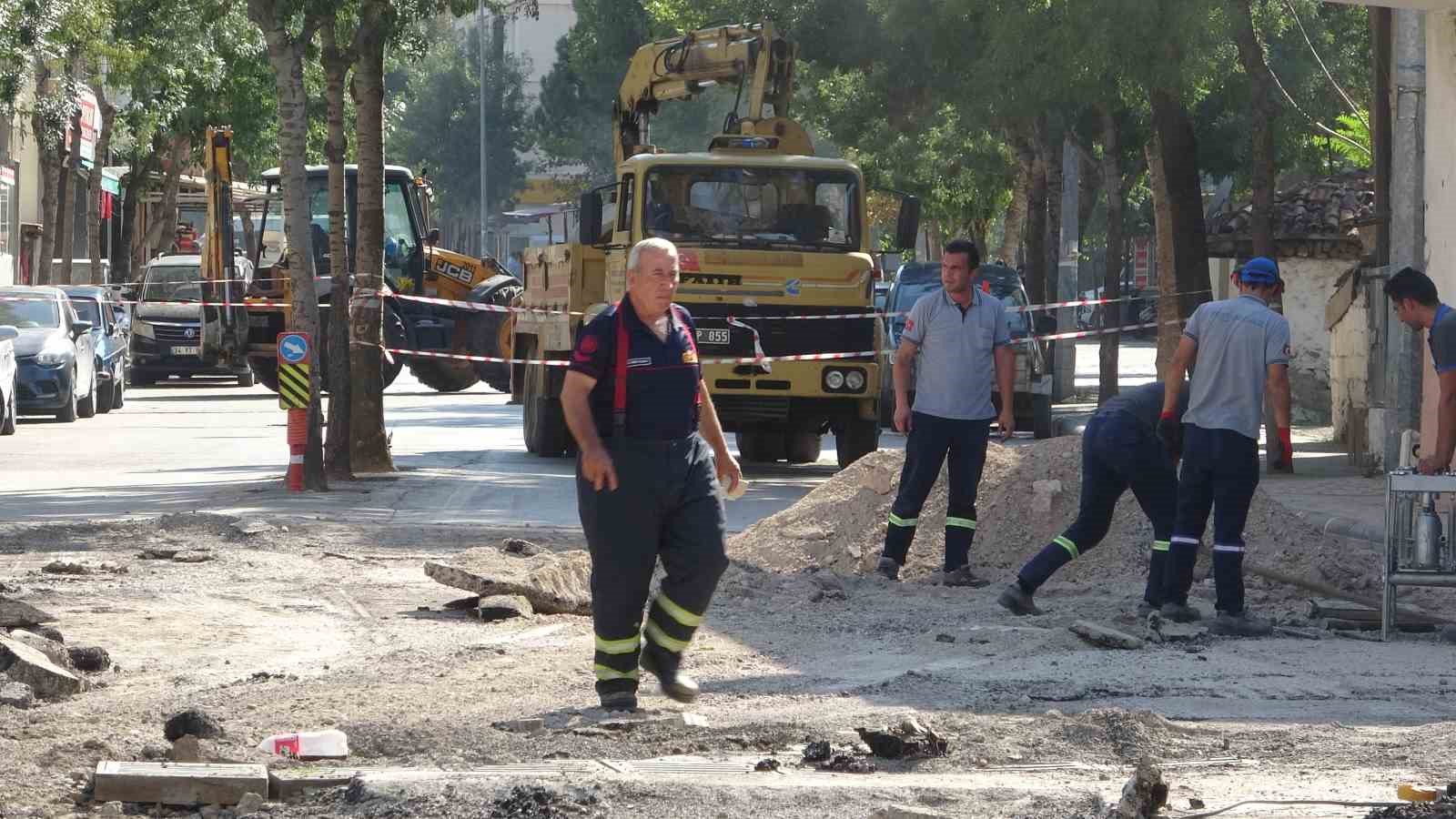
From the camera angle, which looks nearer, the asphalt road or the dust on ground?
the dust on ground

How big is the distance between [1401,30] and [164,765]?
44.1ft

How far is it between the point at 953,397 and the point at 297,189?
815 centimetres

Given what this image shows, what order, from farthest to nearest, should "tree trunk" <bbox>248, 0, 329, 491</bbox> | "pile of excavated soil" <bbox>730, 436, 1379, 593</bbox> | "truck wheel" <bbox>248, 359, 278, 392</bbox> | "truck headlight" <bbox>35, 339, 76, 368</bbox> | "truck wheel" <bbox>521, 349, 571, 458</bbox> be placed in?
"truck wheel" <bbox>248, 359, 278, 392</bbox>
"truck headlight" <bbox>35, 339, 76, 368</bbox>
"truck wheel" <bbox>521, 349, 571, 458</bbox>
"tree trunk" <bbox>248, 0, 329, 491</bbox>
"pile of excavated soil" <bbox>730, 436, 1379, 593</bbox>

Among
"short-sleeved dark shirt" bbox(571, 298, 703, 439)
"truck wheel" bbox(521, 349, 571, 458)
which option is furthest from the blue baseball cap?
"truck wheel" bbox(521, 349, 571, 458)

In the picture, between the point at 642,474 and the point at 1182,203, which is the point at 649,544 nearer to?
the point at 642,474

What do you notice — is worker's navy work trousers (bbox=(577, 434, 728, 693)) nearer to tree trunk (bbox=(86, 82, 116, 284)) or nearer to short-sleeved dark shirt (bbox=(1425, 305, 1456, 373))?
short-sleeved dark shirt (bbox=(1425, 305, 1456, 373))

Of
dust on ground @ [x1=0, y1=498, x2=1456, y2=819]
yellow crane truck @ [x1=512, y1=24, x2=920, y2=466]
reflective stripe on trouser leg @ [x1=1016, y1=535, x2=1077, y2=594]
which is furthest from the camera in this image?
yellow crane truck @ [x1=512, y1=24, x2=920, y2=466]

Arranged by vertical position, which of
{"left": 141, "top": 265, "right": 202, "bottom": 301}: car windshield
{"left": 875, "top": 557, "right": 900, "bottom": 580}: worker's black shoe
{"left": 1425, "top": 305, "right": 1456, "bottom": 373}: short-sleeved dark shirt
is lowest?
{"left": 875, "top": 557, "right": 900, "bottom": 580}: worker's black shoe

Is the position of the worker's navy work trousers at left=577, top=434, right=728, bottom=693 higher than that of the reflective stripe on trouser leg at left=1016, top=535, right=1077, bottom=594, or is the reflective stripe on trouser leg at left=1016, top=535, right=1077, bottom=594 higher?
the worker's navy work trousers at left=577, top=434, right=728, bottom=693

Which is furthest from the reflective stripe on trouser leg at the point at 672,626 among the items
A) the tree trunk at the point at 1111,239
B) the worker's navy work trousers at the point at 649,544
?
the tree trunk at the point at 1111,239

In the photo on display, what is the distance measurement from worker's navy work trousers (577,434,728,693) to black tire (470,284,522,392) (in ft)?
61.9

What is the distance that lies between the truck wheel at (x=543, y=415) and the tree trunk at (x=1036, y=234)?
13787 millimetres

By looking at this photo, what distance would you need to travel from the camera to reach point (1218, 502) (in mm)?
9742

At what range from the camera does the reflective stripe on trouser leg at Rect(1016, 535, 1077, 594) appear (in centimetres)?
1014
